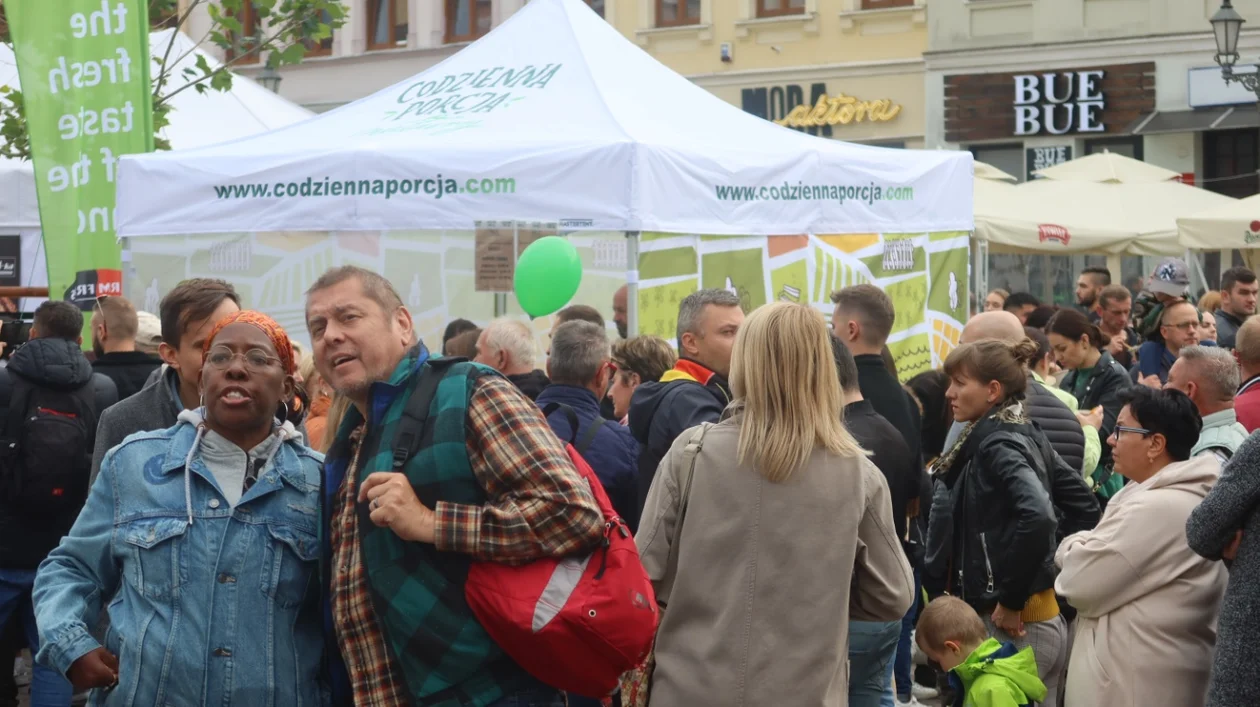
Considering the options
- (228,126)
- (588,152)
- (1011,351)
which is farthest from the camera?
(228,126)

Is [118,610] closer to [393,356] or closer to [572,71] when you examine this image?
[393,356]

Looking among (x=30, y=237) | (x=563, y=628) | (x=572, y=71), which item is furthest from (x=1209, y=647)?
(x=30, y=237)

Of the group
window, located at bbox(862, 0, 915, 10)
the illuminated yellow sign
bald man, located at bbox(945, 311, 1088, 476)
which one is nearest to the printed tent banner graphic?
bald man, located at bbox(945, 311, 1088, 476)

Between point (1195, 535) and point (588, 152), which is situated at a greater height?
point (588, 152)

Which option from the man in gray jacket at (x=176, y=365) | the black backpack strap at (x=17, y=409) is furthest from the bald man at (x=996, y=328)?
the black backpack strap at (x=17, y=409)

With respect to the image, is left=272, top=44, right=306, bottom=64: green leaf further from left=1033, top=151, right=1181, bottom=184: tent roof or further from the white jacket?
left=1033, top=151, right=1181, bottom=184: tent roof

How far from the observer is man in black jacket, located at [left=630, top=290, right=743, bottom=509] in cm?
504

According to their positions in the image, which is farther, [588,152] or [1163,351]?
[1163,351]

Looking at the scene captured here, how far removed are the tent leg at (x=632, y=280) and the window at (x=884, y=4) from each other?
56.6 feet

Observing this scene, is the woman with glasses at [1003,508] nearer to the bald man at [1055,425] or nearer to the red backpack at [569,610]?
the bald man at [1055,425]

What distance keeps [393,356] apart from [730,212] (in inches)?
237

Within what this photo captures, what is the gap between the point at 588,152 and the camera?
847 centimetres

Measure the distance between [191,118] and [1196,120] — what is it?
46.4 ft

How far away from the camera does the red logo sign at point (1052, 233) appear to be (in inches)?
630
